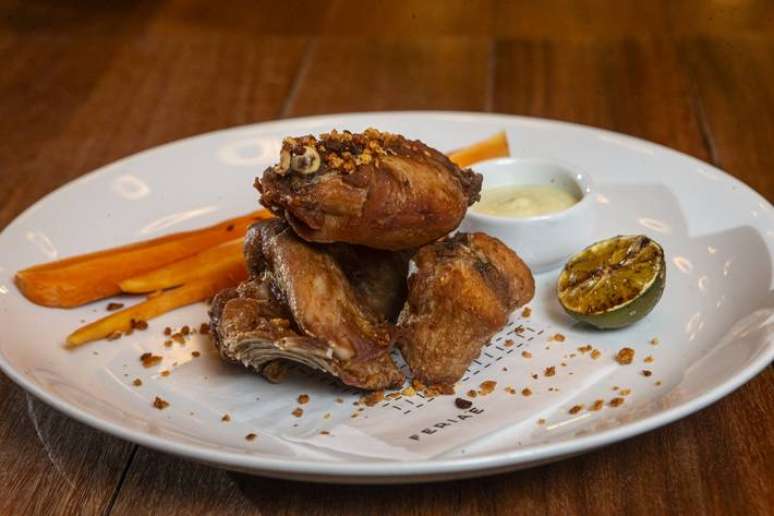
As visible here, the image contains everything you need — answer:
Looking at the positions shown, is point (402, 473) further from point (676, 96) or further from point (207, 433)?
point (676, 96)

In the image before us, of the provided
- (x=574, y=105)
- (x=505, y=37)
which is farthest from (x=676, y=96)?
(x=505, y=37)

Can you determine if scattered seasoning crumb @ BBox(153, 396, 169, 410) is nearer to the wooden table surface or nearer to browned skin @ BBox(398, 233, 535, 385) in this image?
the wooden table surface

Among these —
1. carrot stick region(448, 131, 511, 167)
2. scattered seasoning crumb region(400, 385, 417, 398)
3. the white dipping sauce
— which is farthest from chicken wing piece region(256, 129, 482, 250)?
carrot stick region(448, 131, 511, 167)

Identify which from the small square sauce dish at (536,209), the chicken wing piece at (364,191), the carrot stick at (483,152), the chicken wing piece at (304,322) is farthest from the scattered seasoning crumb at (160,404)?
the carrot stick at (483,152)

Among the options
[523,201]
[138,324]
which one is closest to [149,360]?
[138,324]

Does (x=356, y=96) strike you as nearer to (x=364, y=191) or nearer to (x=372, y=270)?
(x=372, y=270)

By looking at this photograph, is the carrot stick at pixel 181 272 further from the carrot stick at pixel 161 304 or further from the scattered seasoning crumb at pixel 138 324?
the scattered seasoning crumb at pixel 138 324

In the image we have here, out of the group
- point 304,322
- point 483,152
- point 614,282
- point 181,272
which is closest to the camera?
point 304,322
